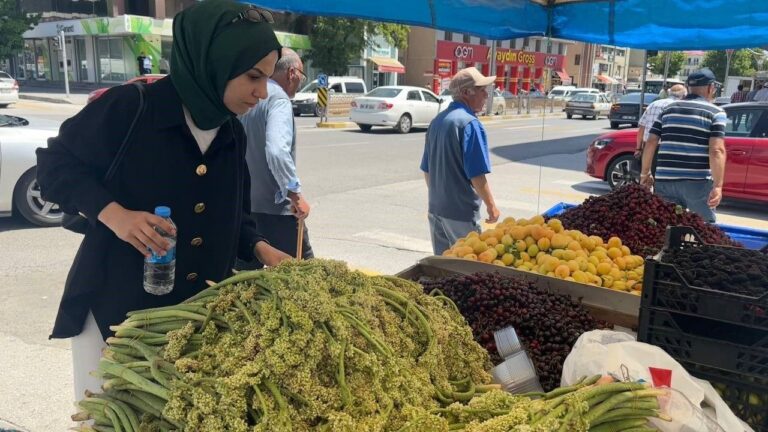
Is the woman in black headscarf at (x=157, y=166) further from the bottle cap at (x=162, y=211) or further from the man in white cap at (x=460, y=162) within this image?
the man in white cap at (x=460, y=162)

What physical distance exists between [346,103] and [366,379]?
24602 mm

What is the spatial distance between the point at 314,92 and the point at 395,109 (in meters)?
7.95

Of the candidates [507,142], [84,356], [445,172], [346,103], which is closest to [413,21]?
[445,172]

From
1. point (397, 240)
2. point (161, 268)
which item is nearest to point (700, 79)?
point (397, 240)

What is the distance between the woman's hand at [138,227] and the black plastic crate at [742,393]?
173cm

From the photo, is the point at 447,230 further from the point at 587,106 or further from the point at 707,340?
the point at 587,106

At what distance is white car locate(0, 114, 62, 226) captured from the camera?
665 cm

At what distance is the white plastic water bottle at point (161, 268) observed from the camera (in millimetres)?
1801

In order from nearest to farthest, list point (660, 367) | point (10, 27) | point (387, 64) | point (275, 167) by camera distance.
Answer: point (660, 367) → point (275, 167) → point (10, 27) → point (387, 64)

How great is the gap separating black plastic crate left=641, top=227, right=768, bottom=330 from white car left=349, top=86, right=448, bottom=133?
17.1 metres

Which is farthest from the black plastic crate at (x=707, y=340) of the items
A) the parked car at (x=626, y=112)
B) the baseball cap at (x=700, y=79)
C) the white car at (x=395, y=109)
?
the parked car at (x=626, y=112)

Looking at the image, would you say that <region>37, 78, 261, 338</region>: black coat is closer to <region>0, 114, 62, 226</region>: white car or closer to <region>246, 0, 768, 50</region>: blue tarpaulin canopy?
<region>246, 0, 768, 50</region>: blue tarpaulin canopy

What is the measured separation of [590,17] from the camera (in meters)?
4.77

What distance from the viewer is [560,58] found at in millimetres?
60812
